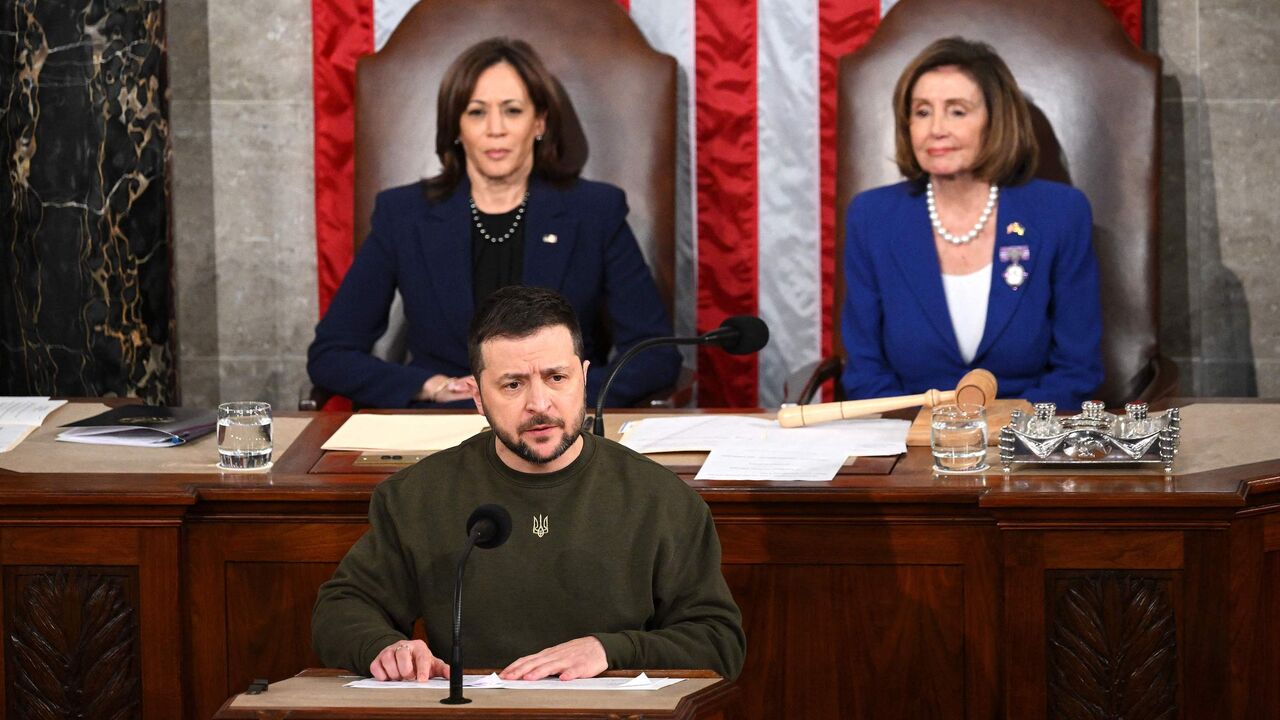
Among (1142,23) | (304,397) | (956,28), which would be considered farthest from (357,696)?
(1142,23)

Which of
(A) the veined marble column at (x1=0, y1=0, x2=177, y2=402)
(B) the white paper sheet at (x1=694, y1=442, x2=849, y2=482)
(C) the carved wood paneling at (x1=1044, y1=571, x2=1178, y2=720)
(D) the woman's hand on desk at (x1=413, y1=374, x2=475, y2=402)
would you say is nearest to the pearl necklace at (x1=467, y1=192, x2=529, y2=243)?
(D) the woman's hand on desk at (x1=413, y1=374, x2=475, y2=402)

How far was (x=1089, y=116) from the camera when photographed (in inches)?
178

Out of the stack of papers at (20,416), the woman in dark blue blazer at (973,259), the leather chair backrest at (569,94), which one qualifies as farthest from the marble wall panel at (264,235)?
the woman in dark blue blazer at (973,259)

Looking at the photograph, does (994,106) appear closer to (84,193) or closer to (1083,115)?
(1083,115)

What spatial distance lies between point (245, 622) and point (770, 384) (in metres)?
2.30

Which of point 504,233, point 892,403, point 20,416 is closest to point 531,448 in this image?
point 892,403

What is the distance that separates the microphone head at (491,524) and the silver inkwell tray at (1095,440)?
118cm

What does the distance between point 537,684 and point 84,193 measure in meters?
3.02

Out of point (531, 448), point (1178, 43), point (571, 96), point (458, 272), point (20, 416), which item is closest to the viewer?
point (531, 448)

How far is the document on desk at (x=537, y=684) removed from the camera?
6.97 ft

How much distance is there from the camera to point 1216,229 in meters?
4.89

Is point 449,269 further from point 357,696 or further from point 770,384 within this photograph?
point 357,696

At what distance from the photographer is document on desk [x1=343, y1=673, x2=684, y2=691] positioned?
212cm

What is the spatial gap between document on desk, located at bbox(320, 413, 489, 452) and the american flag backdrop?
61.1 inches
